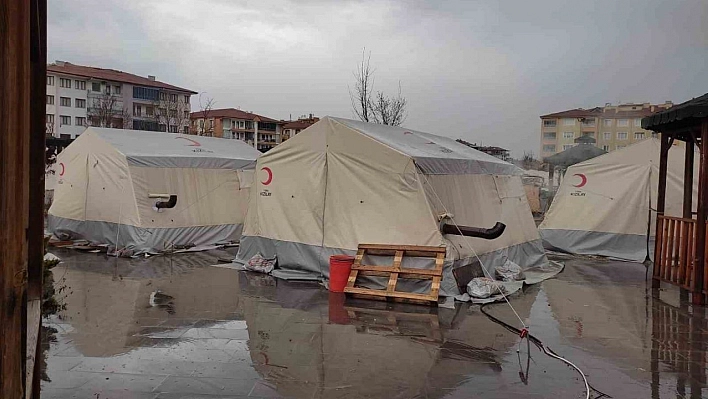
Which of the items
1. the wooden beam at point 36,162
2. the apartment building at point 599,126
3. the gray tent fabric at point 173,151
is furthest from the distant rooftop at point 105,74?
the wooden beam at point 36,162

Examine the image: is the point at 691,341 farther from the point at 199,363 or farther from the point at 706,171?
the point at 199,363

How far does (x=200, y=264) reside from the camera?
449 inches

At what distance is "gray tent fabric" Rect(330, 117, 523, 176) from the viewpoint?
9172 millimetres

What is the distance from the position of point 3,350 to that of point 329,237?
8.04 meters

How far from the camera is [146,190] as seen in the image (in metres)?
12.8

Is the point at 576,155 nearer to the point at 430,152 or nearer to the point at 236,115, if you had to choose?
the point at 430,152

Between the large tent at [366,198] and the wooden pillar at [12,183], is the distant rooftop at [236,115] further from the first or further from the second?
the wooden pillar at [12,183]

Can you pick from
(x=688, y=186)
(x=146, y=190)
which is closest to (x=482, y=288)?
(x=688, y=186)

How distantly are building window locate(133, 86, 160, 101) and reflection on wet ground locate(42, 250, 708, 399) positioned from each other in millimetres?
53577

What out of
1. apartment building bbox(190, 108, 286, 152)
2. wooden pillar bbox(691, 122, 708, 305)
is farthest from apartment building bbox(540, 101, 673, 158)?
apartment building bbox(190, 108, 286, 152)

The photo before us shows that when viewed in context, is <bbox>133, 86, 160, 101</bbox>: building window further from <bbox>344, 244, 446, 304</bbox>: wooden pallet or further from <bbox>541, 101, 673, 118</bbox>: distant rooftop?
<bbox>344, 244, 446, 304</bbox>: wooden pallet

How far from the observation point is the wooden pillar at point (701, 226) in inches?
316

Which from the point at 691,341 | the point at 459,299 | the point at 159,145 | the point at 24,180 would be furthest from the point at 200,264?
the point at 24,180

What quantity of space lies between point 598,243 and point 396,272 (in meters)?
7.33
